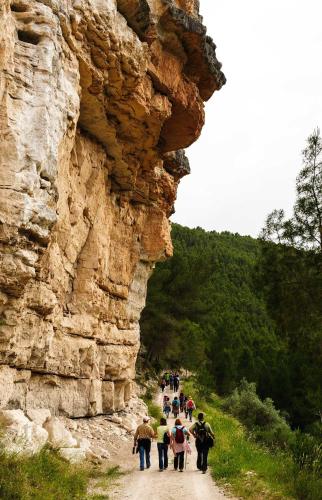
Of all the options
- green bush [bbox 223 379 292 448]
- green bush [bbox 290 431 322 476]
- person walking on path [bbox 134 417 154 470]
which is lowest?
green bush [bbox 223 379 292 448]

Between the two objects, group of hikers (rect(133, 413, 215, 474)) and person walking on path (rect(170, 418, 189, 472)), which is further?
person walking on path (rect(170, 418, 189, 472))

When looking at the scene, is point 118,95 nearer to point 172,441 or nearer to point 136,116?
point 136,116

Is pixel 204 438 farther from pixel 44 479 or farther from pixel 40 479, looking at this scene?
pixel 40 479

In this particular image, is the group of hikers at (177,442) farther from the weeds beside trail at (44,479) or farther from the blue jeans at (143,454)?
the weeds beside trail at (44,479)

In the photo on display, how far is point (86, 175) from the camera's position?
14664mm

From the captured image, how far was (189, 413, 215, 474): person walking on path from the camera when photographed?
10.4 metres

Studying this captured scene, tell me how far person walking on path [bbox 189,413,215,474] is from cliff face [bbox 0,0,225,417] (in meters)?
4.09

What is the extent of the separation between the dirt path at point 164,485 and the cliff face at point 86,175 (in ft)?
9.84

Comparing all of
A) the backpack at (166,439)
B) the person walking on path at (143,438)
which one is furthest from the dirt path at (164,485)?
the backpack at (166,439)

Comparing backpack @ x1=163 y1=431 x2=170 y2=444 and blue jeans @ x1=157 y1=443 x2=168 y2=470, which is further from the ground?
backpack @ x1=163 y1=431 x2=170 y2=444

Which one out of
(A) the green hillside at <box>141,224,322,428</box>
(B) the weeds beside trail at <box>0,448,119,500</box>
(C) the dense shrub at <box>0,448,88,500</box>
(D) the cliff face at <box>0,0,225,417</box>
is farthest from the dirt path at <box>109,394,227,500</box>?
(A) the green hillside at <box>141,224,322,428</box>

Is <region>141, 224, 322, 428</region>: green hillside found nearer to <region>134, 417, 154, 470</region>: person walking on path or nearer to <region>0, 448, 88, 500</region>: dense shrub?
<region>134, 417, 154, 470</region>: person walking on path

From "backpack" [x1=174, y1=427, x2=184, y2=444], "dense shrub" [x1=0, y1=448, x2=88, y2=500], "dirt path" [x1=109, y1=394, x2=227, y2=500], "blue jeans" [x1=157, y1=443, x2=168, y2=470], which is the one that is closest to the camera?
"dense shrub" [x1=0, y1=448, x2=88, y2=500]

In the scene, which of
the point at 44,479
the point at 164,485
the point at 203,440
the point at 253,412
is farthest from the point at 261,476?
the point at 253,412
